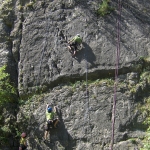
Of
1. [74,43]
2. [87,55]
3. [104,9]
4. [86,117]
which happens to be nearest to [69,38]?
[74,43]

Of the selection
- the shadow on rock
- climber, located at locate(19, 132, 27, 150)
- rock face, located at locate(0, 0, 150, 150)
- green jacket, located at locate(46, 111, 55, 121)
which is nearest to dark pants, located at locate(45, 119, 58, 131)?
green jacket, located at locate(46, 111, 55, 121)

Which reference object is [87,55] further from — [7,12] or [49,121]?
[7,12]

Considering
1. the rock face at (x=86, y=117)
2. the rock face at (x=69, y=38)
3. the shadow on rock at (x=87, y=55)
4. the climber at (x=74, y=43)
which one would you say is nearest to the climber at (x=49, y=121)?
the rock face at (x=86, y=117)

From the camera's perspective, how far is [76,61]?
13.4 meters

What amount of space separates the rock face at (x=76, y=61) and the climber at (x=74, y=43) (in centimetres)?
25

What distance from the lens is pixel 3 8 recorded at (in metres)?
15.6

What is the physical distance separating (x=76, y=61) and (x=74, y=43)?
28.9 inches

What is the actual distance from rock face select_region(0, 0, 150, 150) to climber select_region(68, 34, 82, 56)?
9.7 inches

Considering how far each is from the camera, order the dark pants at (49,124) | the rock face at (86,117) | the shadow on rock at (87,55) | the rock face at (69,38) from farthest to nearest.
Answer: the shadow on rock at (87,55) < the rock face at (69,38) < the dark pants at (49,124) < the rock face at (86,117)

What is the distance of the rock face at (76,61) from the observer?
12.0 m

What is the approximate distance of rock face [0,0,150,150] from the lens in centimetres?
1196

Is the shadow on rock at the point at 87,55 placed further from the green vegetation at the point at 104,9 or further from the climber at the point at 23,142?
the climber at the point at 23,142

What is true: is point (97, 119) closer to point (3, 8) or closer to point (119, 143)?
point (119, 143)

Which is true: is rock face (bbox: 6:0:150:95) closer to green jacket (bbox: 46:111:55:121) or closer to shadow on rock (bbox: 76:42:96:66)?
shadow on rock (bbox: 76:42:96:66)
